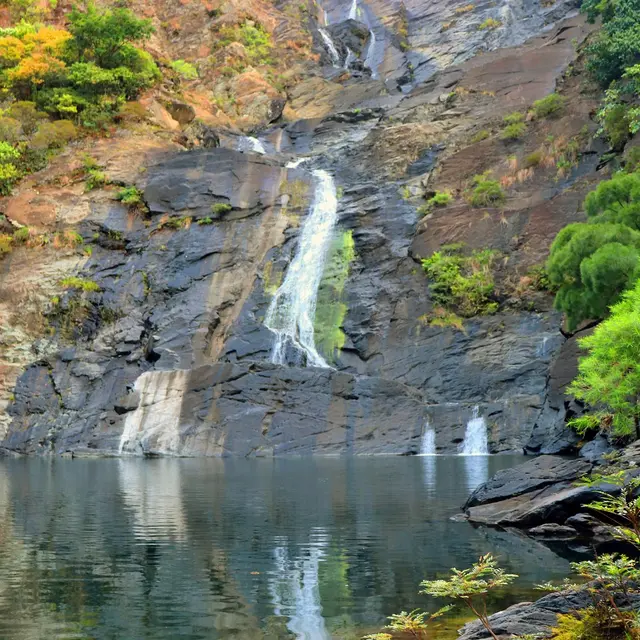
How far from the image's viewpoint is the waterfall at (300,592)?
1066 centimetres

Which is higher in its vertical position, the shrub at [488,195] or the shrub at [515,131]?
the shrub at [515,131]

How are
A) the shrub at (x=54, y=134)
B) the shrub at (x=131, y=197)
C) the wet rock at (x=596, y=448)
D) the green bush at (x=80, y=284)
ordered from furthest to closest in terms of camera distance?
1. the shrub at (x=54, y=134)
2. the shrub at (x=131, y=197)
3. the green bush at (x=80, y=284)
4. the wet rock at (x=596, y=448)

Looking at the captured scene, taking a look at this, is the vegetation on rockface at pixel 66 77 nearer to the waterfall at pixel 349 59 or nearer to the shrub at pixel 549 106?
the waterfall at pixel 349 59

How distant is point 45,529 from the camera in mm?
18094

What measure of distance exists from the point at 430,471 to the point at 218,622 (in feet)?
64.9

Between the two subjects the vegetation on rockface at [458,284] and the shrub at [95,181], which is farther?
the shrub at [95,181]

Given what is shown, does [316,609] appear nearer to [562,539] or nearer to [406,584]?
[406,584]

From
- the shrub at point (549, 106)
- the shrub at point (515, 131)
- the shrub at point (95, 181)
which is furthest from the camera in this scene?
the shrub at point (95, 181)

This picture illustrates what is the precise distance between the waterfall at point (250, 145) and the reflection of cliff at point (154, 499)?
37181 mm

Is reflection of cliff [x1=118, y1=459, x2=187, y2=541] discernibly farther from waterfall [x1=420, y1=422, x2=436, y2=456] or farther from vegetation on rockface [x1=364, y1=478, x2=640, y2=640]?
waterfall [x1=420, y1=422, x2=436, y2=456]

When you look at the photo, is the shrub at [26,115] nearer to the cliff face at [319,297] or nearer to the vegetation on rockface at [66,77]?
the vegetation on rockface at [66,77]

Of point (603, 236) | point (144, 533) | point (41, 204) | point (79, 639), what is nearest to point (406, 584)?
point (79, 639)

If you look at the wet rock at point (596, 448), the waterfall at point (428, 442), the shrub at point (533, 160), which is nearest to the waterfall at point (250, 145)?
the shrub at point (533, 160)

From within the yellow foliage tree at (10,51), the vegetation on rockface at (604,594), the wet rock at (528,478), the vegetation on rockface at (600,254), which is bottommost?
the wet rock at (528,478)
